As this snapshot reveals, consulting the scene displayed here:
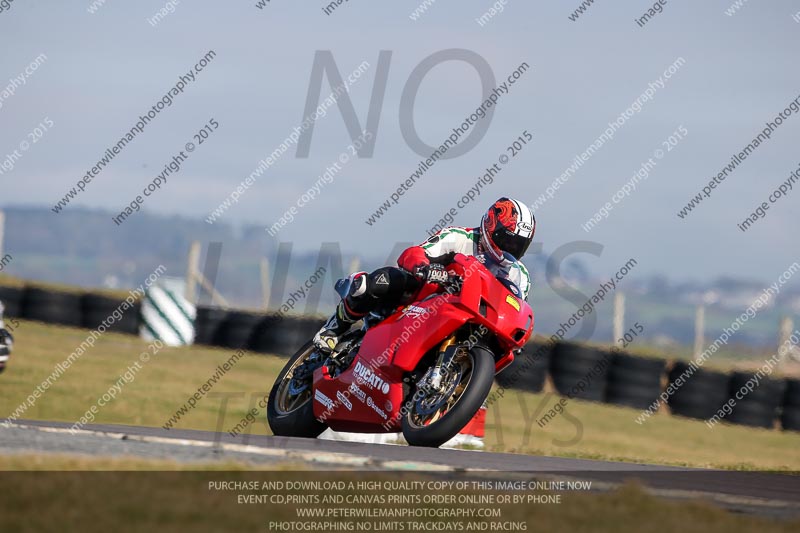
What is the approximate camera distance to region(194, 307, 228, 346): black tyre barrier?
21.4 m

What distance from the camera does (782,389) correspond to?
19.9 m

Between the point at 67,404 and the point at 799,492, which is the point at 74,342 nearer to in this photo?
the point at 67,404

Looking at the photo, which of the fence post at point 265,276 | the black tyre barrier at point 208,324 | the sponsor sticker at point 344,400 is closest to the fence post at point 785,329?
the black tyre barrier at point 208,324

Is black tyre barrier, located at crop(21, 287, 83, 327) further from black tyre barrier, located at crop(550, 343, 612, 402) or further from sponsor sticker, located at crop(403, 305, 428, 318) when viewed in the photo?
sponsor sticker, located at crop(403, 305, 428, 318)

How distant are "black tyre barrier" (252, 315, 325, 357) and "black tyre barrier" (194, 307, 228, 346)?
3.55ft

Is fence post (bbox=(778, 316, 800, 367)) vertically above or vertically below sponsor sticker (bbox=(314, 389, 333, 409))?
above

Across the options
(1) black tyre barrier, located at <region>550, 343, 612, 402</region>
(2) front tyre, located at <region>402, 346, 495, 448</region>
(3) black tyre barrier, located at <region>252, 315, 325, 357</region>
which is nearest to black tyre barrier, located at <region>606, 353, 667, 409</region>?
(1) black tyre barrier, located at <region>550, 343, 612, 402</region>

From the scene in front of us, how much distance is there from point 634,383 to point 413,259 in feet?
41.2

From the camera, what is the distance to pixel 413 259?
7.90 m

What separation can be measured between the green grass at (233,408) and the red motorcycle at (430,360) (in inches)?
156

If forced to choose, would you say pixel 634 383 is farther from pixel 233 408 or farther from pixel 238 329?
pixel 233 408

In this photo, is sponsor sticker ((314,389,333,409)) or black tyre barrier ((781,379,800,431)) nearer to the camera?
sponsor sticker ((314,389,333,409))

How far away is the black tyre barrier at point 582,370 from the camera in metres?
19.7

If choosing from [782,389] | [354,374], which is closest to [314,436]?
[354,374]
